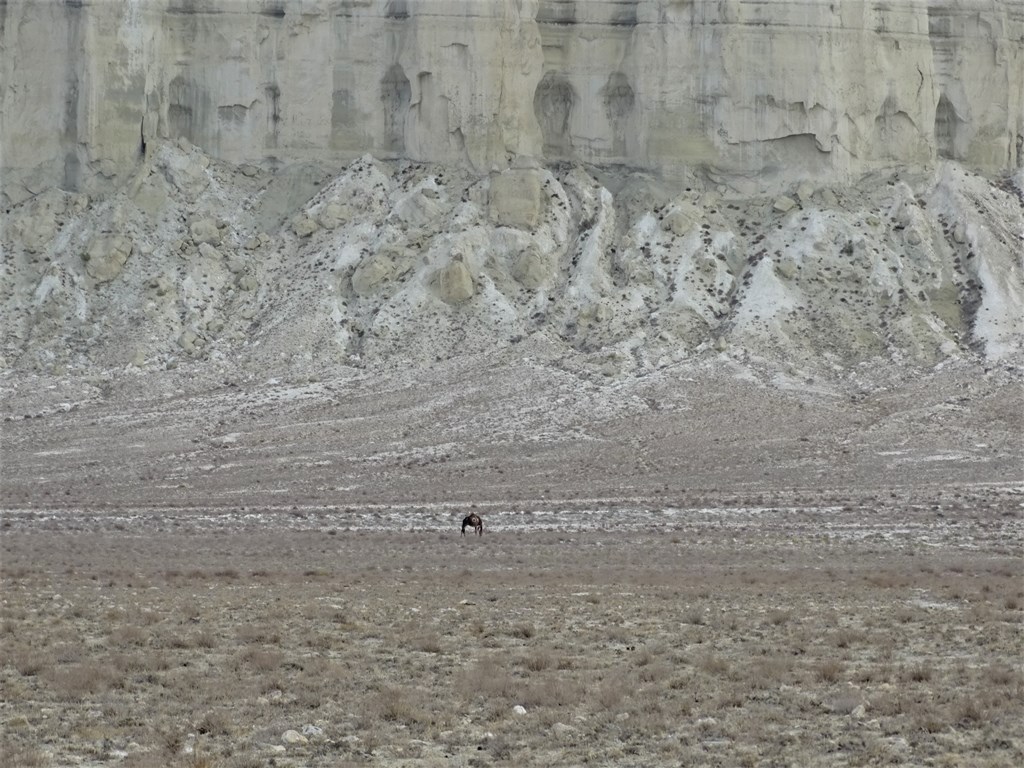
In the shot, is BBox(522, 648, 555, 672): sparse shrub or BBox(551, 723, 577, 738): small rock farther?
BBox(522, 648, 555, 672): sparse shrub

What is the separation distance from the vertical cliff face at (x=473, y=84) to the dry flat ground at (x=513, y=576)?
9362 mm

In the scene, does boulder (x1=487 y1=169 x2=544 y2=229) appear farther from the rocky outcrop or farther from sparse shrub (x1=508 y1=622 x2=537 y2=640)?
sparse shrub (x1=508 y1=622 x2=537 y2=640)

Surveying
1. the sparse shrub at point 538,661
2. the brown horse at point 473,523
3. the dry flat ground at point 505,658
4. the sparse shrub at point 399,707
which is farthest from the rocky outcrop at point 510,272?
the sparse shrub at point 399,707

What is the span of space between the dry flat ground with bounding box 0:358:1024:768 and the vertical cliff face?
369 inches

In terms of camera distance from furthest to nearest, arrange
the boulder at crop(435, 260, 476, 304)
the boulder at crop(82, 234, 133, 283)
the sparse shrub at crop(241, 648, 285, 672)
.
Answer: the boulder at crop(82, 234, 133, 283) → the boulder at crop(435, 260, 476, 304) → the sparse shrub at crop(241, 648, 285, 672)

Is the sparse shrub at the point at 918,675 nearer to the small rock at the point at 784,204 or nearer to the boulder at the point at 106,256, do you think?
the small rock at the point at 784,204

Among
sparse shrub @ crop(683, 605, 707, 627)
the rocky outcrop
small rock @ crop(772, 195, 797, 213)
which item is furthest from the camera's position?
small rock @ crop(772, 195, 797, 213)

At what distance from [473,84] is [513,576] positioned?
27189mm

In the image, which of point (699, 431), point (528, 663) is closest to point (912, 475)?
point (699, 431)

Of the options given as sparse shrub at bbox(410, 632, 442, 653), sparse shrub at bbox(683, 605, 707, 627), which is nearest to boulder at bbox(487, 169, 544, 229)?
sparse shrub at bbox(683, 605, 707, 627)

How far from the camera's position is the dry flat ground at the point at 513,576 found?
48.5 ft

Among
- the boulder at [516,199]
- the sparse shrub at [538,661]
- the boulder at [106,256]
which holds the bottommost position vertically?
the sparse shrub at [538,661]

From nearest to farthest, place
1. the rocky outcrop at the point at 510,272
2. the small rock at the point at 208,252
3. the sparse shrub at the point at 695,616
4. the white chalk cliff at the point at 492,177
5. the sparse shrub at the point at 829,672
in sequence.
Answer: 1. the sparse shrub at the point at 829,672
2. the sparse shrub at the point at 695,616
3. the rocky outcrop at the point at 510,272
4. the white chalk cliff at the point at 492,177
5. the small rock at the point at 208,252

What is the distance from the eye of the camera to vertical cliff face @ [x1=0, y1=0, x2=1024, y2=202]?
50.3 m
